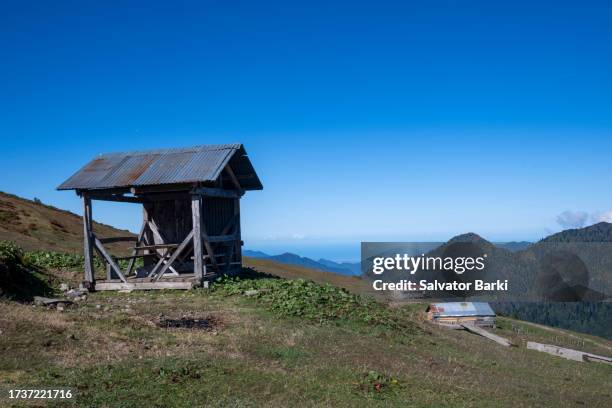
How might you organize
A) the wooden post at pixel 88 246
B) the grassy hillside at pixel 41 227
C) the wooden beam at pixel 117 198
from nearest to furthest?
1. the wooden post at pixel 88 246
2. the wooden beam at pixel 117 198
3. the grassy hillside at pixel 41 227

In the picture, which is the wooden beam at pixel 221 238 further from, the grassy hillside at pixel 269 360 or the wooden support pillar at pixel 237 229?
the grassy hillside at pixel 269 360

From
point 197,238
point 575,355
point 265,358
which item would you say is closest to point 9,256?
point 197,238

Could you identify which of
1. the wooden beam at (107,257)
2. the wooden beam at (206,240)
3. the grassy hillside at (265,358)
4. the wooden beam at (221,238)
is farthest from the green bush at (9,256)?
the wooden beam at (221,238)

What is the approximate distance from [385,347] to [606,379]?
629 cm

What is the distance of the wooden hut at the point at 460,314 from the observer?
21703 mm

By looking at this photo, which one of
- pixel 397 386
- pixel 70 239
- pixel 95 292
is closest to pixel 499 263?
pixel 70 239

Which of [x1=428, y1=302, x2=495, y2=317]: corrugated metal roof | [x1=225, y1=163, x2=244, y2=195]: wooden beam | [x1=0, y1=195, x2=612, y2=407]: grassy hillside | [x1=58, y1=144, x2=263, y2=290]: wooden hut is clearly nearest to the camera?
[x1=0, y1=195, x2=612, y2=407]: grassy hillside

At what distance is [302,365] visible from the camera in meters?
9.08

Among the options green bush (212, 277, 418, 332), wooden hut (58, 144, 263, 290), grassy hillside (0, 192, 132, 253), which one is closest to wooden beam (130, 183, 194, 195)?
wooden hut (58, 144, 263, 290)

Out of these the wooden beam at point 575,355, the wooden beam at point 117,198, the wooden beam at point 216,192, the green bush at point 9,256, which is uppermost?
the wooden beam at point 216,192

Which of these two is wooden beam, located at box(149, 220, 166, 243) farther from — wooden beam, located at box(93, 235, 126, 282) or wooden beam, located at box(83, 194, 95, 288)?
wooden beam, located at box(83, 194, 95, 288)

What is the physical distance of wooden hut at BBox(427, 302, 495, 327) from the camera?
21703 millimetres

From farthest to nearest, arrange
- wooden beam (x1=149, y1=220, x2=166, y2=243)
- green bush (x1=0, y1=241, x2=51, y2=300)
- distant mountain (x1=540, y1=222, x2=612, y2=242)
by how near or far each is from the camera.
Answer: distant mountain (x1=540, y1=222, x2=612, y2=242) → wooden beam (x1=149, y1=220, x2=166, y2=243) → green bush (x1=0, y1=241, x2=51, y2=300)

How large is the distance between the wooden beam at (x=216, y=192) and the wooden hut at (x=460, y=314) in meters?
9.96
